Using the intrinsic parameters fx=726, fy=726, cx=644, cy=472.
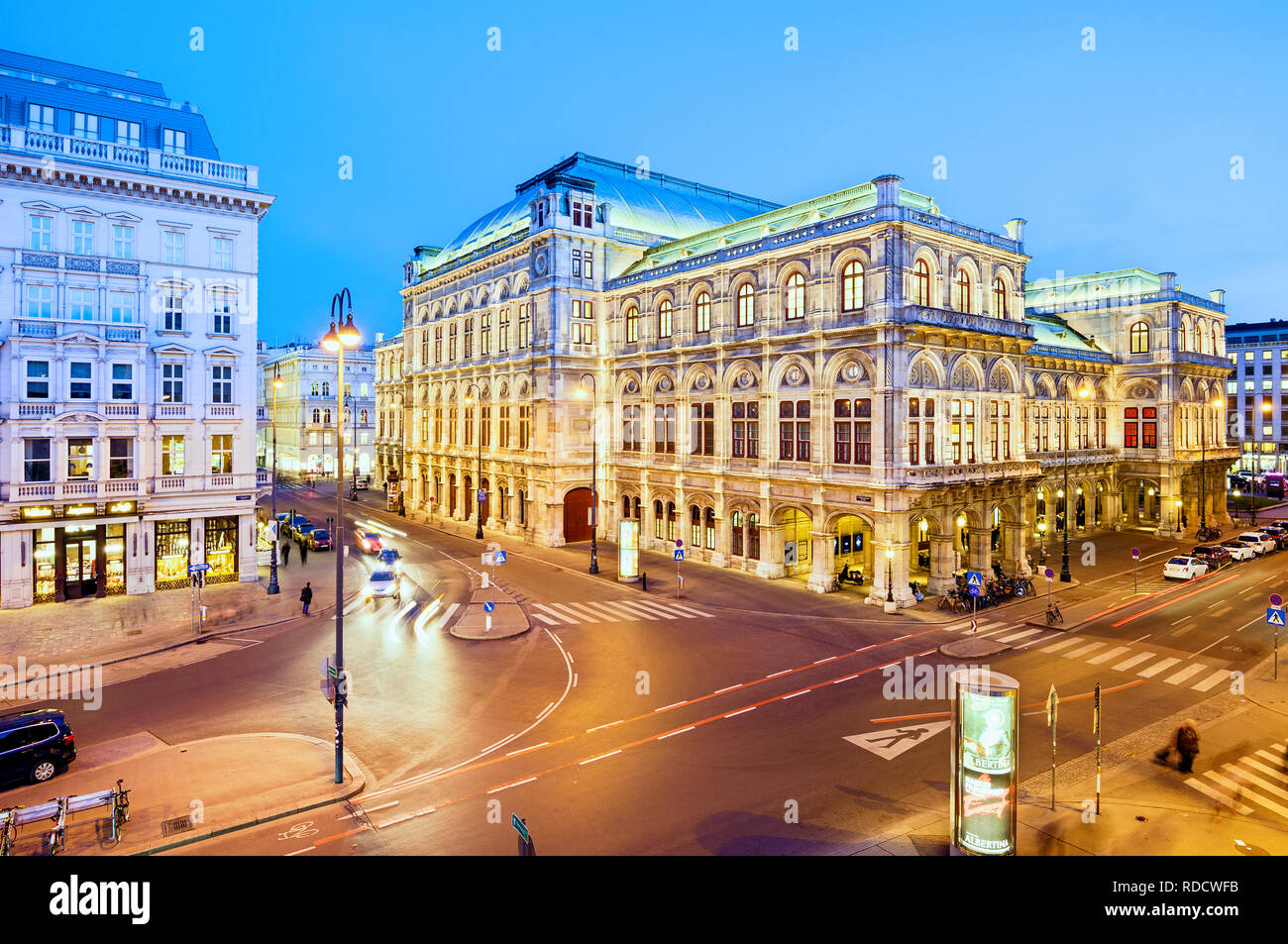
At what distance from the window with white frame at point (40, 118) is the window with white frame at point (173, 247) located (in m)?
7.12

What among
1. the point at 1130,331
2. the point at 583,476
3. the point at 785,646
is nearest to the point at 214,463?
the point at 583,476

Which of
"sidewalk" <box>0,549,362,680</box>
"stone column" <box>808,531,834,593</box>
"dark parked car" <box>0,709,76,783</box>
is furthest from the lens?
"stone column" <box>808,531,834,593</box>

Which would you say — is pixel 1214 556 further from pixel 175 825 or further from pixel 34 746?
pixel 34 746

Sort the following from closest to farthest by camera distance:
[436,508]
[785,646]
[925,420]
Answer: [785,646]
[925,420]
[436,508]

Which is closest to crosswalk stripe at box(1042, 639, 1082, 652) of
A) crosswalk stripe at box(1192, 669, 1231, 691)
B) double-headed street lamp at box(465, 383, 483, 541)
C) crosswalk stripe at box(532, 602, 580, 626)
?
crosswalk stripe at box(1192, 669, 1231, 691)

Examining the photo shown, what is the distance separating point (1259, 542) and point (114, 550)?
69.2 m

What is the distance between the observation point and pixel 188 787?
55.1ft

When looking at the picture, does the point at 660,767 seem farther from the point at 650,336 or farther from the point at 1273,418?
the point at 1273,418

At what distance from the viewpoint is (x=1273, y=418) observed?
352 feet

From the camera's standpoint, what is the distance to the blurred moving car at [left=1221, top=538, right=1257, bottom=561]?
46.7 meters

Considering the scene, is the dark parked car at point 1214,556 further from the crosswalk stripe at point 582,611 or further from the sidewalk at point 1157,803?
the crosswalk stripe at point 582,611

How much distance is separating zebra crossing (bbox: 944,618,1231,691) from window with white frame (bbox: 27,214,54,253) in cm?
4548

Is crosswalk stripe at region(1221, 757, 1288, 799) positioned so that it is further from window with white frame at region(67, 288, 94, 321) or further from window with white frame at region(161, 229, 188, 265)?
window with white frame at region(67, 288, 94, 321)

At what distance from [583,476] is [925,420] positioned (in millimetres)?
26320
